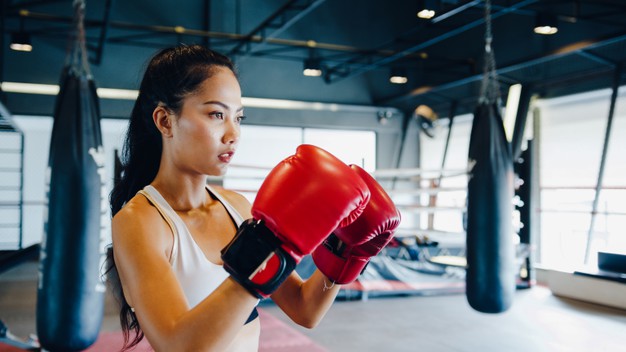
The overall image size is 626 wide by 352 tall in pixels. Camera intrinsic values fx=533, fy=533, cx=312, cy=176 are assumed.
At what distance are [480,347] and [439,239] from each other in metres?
3.64

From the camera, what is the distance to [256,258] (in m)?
0.85

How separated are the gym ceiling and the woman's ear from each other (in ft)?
16.8

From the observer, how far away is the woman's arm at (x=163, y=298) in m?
0.80

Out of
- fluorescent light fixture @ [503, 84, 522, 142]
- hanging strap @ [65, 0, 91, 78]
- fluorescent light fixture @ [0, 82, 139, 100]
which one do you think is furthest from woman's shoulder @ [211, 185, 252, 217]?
fluorescent light fixture @ [503, 84, 522, 142]

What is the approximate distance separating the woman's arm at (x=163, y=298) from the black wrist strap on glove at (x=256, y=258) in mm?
18

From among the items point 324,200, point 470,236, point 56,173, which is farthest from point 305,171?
point 470,236

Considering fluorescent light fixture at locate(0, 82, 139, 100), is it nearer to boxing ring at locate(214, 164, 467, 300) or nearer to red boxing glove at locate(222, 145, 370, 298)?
boxing ring at locate(214, 164, 467, 300)

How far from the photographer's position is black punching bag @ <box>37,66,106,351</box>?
2727 millimetres

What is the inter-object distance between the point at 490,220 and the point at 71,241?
2704 mm

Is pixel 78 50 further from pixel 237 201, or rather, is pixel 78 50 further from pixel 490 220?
pixel 490 220

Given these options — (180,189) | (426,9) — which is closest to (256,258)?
(180,189)

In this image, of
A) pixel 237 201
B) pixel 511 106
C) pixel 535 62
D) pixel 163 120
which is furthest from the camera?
pixel 511 106

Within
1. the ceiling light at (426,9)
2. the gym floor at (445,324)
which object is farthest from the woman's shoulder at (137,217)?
the ceiling light at (426,9)

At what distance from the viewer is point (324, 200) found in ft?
3.07
